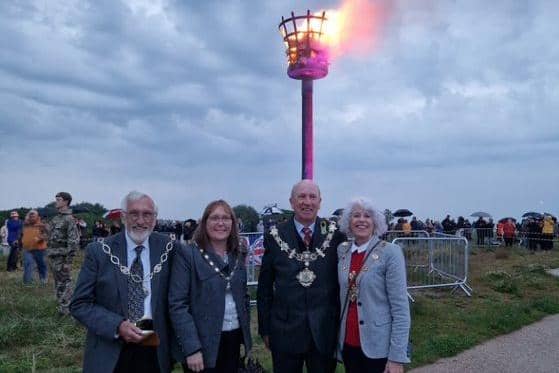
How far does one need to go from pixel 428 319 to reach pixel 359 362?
16.2ft

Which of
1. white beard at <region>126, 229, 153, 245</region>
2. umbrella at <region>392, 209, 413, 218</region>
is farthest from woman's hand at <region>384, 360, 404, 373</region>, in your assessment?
umbrella at <region>392, 209, 413, 218</region>

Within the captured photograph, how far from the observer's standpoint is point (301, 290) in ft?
12.0

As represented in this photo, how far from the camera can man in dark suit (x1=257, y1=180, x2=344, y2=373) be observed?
363cm

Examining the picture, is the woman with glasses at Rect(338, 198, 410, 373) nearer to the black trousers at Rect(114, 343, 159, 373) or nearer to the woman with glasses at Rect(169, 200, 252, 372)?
the woman with glasses at Rect(169, 200, 252, 372)

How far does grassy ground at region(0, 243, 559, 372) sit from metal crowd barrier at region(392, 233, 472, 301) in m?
0.32

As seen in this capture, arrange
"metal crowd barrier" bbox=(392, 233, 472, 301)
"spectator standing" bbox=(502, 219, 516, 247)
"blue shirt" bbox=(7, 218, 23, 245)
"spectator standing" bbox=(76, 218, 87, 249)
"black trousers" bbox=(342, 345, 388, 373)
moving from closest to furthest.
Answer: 1. "black trousers" bbox=(342, 345, 388, 373)
2. "metal crowd barrier" bbox=(392, 233, 472, 301)
3. "spectator standing" bbox=(76, 218, 87, 249)
4. "blue shirt" bbox=(7, 218, 23, 245)
5. "spectator standing" bbox=(502, 219, 516, 247)

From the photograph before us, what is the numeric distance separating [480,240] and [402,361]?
22.3 metres

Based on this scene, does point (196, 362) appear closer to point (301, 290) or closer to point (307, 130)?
point (301, 290)

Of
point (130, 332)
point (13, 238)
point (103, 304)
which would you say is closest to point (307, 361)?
point (130, 332)

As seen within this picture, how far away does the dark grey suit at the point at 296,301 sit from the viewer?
3.62m

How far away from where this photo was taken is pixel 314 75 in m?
7.46

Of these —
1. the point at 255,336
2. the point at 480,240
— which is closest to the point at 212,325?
the point at 255,336

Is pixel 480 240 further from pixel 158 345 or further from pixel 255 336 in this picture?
pixel 158 345

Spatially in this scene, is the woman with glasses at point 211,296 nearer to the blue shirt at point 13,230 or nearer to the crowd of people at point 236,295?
the crowd of people at point 236,295
